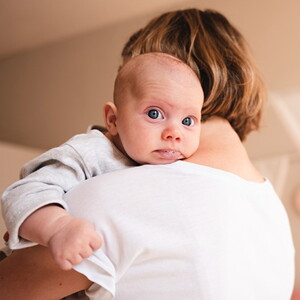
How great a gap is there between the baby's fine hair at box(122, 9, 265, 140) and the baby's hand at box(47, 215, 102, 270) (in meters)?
0.46

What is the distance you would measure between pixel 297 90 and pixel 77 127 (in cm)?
118

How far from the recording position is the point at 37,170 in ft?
2.73

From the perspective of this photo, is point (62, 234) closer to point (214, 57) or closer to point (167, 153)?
point (167, 153)

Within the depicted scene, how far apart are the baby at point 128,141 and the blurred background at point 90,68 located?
3.41ft

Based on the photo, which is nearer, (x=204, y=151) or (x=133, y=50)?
(x=204, y=151)

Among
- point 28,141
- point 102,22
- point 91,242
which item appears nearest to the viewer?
point 91,242

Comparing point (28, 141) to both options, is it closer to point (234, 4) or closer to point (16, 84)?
point (16, 84)

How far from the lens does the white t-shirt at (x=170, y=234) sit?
78 cm

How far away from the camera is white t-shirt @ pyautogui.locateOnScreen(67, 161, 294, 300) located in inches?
30.9

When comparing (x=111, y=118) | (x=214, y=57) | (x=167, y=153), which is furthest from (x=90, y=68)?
(x=167, y=153)

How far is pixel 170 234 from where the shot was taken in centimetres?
81

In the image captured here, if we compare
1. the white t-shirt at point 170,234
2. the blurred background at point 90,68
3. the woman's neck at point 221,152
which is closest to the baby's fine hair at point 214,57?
the woman's neck at point 221,152

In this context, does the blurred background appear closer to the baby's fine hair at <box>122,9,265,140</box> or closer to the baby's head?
the baby's fine hair at <box>122,9,265,140</box>

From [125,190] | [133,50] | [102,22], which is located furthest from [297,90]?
[125,190]
